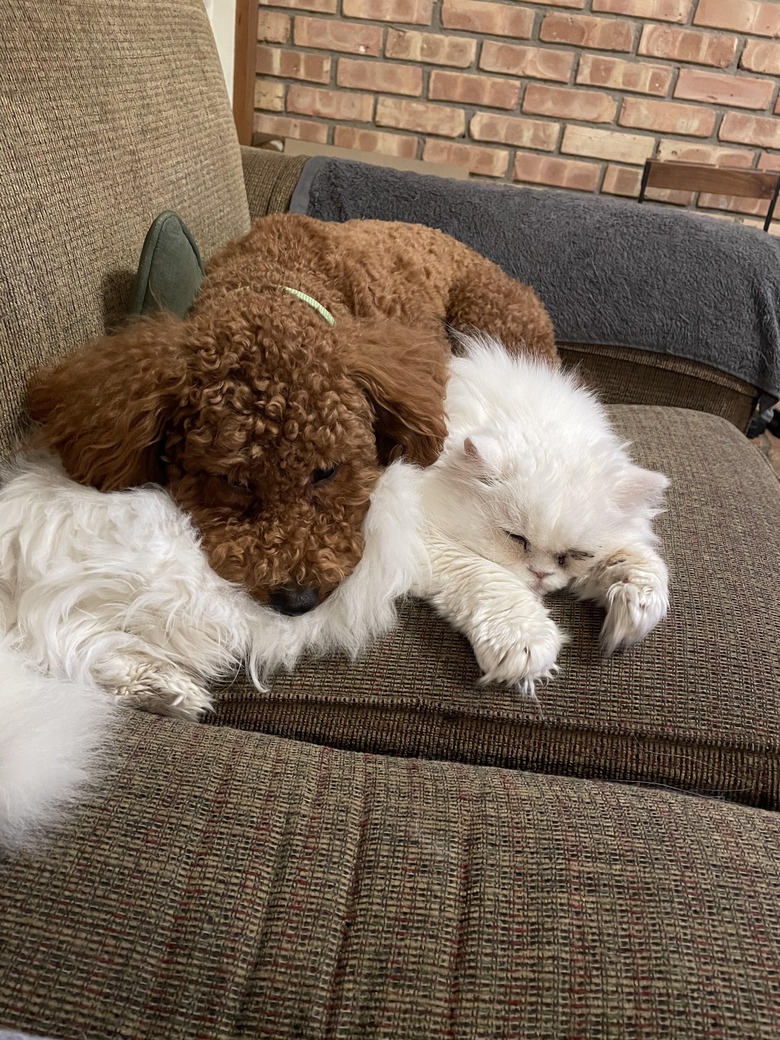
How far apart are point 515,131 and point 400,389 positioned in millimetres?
2275

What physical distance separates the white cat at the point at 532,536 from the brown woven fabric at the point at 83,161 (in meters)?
0.52

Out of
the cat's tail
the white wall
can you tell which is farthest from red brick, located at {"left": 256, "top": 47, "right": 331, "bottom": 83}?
the cat's tail

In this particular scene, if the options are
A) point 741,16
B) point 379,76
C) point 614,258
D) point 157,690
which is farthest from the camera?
point 379,76

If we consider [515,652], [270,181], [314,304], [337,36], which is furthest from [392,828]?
[337,36]

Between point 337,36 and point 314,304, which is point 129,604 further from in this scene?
point 337,36

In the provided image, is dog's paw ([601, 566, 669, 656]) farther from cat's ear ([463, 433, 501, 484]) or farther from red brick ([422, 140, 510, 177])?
red brick ([422, 140, 510, 177])

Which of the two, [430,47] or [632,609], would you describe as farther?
[430,47]

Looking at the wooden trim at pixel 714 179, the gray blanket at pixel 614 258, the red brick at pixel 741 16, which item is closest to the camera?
the gray blanket at pixel 614 258

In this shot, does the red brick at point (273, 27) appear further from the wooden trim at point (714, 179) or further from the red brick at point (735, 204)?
the red brick at point (735, 204)

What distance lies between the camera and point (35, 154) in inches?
36.4

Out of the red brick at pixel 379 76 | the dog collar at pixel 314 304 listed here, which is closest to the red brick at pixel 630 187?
the red brick at pixel 379 76

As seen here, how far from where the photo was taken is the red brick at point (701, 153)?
271 cm

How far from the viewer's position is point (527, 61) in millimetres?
2615

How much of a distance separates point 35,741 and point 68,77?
2.90ft
